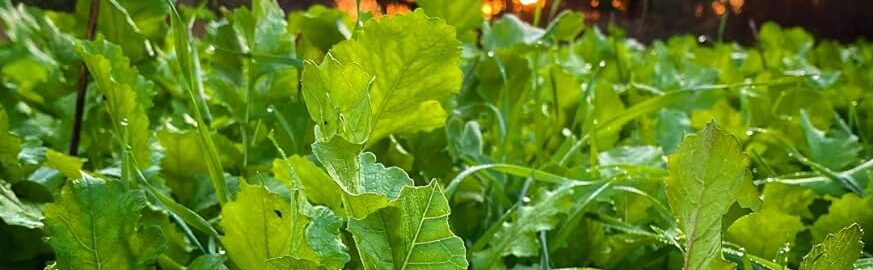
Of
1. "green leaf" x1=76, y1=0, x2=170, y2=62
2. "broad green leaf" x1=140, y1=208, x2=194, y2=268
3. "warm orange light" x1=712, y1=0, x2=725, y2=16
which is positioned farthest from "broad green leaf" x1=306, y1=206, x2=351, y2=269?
"warm orange light" x1=712, y1=0, x2=725, y2=16

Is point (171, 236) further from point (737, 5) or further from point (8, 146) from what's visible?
point (737, 5)

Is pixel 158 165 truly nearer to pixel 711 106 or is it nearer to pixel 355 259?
pixel 355 259

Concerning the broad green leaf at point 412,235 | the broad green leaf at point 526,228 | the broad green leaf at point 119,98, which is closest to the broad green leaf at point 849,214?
the broad green leaf at point 526,228

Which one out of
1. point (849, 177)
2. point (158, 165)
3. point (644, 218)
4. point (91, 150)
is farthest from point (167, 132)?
point (849, 177)

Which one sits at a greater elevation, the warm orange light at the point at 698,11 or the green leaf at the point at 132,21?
the green leaf at the point at 132,21

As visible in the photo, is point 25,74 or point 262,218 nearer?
point 262,218

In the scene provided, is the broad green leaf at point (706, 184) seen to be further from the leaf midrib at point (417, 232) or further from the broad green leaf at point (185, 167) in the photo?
the broad green leaf at point (185, 167)
